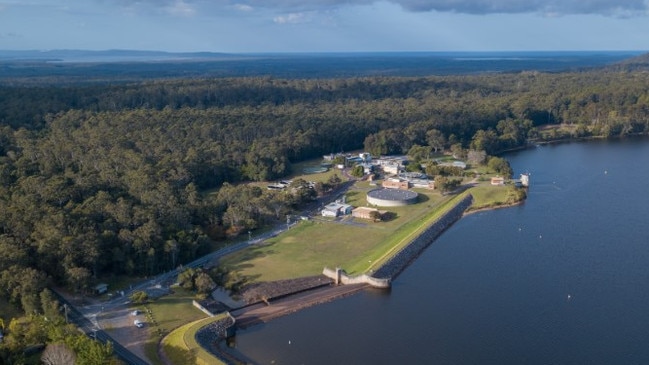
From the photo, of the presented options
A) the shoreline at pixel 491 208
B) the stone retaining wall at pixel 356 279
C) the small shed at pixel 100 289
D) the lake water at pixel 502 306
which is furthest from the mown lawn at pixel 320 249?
the small shed at pixel 100 289

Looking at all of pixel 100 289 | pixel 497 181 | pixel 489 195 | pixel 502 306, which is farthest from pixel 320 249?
pixel 497 181

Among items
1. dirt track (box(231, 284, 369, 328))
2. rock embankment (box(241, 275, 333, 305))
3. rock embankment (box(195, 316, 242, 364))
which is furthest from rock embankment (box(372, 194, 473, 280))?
rock embankment (box(195, 316, 242, 364))

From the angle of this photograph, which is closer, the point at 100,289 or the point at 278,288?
the point at 100,289

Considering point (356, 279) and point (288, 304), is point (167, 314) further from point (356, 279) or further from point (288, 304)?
point (356, 279)

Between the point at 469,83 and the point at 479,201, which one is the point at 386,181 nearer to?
the point at 479,201

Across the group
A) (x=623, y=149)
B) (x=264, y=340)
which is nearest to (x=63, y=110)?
(x=264, y=340)
